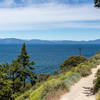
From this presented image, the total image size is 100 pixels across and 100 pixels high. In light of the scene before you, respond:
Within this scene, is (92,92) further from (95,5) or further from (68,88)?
(95,5)

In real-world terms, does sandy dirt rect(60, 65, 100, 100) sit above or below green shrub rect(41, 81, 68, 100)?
below

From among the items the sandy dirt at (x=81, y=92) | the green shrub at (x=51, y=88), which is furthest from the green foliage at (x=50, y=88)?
the sandy dirt at (x=81, y=92)

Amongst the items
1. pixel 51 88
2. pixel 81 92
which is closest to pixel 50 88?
pixel 51 88

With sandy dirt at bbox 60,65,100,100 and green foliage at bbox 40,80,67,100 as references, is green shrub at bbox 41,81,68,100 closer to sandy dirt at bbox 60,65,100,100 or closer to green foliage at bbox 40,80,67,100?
green foliage at bbox 40,80,67,100

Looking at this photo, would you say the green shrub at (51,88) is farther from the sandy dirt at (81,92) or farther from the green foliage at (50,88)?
the sandy dirt at (81,92)

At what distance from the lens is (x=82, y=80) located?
51.0 feet

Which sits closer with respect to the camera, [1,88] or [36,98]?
[36,98]

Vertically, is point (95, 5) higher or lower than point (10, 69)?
higher

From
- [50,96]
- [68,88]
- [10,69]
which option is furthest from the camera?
[10,69]

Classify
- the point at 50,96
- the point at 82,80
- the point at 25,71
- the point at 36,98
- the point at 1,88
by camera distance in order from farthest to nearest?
the point at 25,71 → the point at 1,88 → the point at 82,80 → the point at 36,98 → the point at 50,96

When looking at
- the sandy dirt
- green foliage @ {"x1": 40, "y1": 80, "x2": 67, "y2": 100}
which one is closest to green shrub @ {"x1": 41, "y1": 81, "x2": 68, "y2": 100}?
green foliage @ {"x1": 40, "y1": 80, "x2": 67, "y2": 100}

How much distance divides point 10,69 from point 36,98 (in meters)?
17.0

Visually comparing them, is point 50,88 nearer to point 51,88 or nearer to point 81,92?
point 51,88

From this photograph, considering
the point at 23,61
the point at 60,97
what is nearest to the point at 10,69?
the point at 23,61
